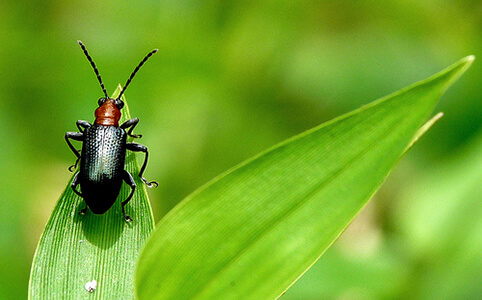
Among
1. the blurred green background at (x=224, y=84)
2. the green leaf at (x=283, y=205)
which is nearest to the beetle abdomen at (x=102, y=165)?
the green leaf at (x=283, y=205)

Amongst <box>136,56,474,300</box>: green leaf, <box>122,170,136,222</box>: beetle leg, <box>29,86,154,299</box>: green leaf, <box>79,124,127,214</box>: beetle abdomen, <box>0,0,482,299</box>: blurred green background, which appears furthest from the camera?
<box>0,0,482,299</box>: blurred green background

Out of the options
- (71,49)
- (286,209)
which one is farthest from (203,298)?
(71,49)

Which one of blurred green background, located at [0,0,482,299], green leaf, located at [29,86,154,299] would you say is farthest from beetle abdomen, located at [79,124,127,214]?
blurred green background, located at [0,0,482,299]

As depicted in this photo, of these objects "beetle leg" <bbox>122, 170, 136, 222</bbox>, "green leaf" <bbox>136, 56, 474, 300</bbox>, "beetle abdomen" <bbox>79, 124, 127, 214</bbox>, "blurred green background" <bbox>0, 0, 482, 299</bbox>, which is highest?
"blurred green background" <bbox>0, 0, 482, 299</bbox>

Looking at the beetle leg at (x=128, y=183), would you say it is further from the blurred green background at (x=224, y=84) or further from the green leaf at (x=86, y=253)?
the blurred green background at (x=224, y=84)

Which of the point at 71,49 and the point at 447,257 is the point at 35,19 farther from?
the point at 447,257

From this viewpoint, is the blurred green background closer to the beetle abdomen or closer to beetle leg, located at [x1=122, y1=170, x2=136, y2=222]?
the beetle abdomen

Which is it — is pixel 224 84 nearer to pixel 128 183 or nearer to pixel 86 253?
pixel 128 183
